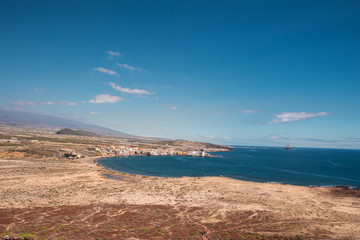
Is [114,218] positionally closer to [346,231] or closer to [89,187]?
[89,187]

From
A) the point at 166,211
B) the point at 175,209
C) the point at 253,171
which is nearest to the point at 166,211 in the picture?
the point at 166,211

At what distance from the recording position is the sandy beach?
22.6 m

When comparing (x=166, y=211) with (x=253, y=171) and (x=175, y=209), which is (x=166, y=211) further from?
(x=253, y=171)

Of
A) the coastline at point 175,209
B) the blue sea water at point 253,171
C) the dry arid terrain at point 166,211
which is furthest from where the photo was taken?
the blue sea water at point 253,171

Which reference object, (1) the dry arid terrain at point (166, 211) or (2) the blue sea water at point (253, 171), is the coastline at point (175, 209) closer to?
(1) the dry arid terrain at point (166, 211)

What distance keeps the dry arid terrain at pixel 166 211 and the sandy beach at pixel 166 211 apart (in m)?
0.09

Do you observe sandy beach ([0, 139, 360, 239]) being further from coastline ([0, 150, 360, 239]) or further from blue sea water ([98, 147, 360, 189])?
blue sea water ([98, 147, 360, 189])

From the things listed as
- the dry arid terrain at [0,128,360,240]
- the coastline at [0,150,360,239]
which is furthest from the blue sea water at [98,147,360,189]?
the dry arid terrain at [0,128,360,240]

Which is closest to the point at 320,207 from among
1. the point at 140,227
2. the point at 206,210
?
the point at 206,210

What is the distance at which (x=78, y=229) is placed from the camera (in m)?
22.1

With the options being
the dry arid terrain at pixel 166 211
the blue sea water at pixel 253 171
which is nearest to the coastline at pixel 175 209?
the dry arid terrain at pixel 166 211

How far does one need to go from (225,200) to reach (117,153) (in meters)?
110

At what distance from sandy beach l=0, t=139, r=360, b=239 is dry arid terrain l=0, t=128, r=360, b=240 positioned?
9 centimetres

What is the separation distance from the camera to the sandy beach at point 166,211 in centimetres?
2258
